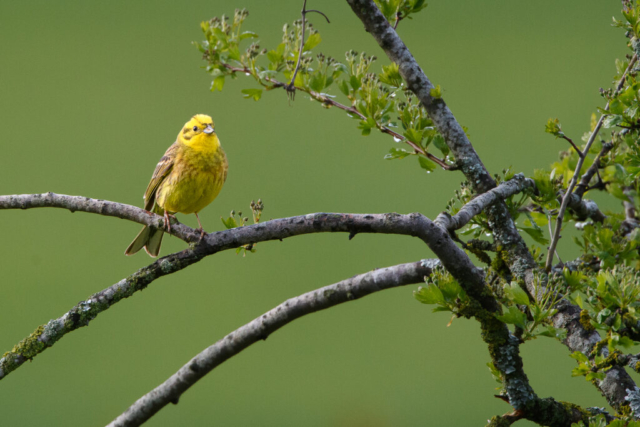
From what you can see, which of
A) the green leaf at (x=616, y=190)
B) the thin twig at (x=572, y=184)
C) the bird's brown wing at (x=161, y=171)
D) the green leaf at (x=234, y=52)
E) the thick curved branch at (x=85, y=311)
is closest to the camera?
the thick curved branch at (x=85, y=311)

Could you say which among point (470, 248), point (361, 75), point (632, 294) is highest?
point (361, 75)

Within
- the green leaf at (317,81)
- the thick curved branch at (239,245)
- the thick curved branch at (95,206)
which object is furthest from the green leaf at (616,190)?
the thick curved branch at (95,206)

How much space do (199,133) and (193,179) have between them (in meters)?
0.18

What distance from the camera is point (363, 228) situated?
42.1 inches

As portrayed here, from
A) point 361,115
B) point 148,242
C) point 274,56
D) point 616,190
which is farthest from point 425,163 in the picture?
point 148,242

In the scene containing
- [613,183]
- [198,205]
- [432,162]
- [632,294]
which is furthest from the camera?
[198,205]

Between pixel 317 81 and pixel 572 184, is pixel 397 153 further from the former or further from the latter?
pixel 572 184

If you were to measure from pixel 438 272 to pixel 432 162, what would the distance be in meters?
0.35

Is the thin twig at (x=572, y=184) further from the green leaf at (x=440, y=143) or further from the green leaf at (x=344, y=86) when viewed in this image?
the green leaf at (x=344, y=86)

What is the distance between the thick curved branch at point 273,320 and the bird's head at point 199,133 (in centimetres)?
73

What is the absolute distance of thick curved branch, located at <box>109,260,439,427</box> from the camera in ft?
4.23

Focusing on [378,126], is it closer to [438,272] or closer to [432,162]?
[432,162]

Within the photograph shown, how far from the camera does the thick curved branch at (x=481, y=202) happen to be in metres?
1.11

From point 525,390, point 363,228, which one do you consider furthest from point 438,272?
point 525,390
